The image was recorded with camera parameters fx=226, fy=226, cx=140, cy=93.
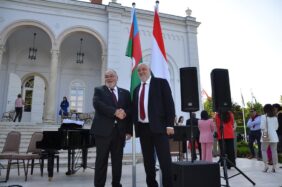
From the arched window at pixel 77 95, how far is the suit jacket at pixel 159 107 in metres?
12.7

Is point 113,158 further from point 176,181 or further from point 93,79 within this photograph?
point 93,79

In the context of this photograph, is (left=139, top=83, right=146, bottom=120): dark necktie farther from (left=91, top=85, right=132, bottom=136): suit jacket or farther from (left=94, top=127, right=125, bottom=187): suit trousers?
(left=94, top=127, right=125, bottom=187): suit trousers

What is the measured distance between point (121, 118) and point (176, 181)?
1.15 meters

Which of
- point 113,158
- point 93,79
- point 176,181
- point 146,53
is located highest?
point 146,53

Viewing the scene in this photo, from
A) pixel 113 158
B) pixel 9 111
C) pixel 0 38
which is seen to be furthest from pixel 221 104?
pixel 9 111

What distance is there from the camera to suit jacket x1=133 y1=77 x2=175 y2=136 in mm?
3172

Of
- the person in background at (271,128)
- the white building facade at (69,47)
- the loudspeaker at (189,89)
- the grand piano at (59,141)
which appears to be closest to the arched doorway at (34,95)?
the white building facade at (69,47)

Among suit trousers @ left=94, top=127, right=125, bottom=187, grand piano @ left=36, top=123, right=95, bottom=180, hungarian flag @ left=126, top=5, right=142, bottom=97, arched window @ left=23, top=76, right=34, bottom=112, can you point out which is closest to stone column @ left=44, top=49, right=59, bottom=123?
arched window @ left=23, top=76, right=34, bottom=112

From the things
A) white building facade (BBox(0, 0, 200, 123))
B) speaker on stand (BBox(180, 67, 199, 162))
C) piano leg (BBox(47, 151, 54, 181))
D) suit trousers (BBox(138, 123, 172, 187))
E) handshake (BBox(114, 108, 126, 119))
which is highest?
white building facade (BBox(0, 0, 200, 123))

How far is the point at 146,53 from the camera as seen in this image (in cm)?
1455

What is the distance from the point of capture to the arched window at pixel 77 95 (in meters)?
15.4

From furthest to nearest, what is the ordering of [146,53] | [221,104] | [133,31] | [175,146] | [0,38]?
[146,53] < [0,38] < [175,146] < [133,31] < [221,104]

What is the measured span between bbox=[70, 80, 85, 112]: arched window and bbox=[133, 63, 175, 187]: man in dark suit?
497 inches

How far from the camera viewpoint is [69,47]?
15719 mm
